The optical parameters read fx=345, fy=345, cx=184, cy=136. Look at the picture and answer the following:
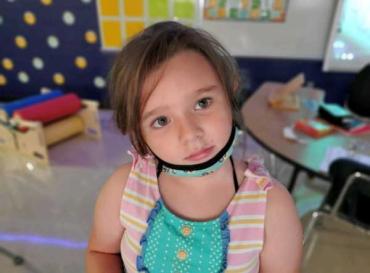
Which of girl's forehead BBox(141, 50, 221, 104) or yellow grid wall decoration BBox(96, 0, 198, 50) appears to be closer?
girl's forehead BBox(141, 50, 221, 104)

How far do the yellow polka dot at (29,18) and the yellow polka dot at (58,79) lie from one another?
549 millimetres

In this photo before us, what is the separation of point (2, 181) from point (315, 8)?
2.94 metres

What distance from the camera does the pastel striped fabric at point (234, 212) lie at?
29.0 inches

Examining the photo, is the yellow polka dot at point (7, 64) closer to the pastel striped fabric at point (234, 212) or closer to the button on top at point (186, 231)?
the pastel striped fabric at point (234, 212)

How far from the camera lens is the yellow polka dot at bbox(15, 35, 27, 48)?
353 centimetres

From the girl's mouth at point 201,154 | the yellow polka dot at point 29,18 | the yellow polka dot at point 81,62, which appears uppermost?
the girl's mouth at point 201,154

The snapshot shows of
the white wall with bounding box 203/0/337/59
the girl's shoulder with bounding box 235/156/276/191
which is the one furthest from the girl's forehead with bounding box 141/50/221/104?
the white wall with bounding box 203/0/337/59

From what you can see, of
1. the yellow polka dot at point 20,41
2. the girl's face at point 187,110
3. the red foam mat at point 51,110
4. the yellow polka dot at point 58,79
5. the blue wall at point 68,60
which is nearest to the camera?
the girl's face at point 187,110

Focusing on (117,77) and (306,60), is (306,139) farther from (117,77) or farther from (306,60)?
(306,60)

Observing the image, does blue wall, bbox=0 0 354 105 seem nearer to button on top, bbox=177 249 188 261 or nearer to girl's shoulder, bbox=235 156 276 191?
girl's shoulder, bbox=235 156 276 191

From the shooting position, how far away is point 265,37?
3.22 m

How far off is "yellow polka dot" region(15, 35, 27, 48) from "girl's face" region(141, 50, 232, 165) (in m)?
3.37

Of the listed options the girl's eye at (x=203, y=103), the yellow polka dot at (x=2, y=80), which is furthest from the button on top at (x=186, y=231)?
the yellow polka dot at (x=2, y=80)

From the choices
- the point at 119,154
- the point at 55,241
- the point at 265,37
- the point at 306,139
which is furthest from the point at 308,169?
the point at 265,37
